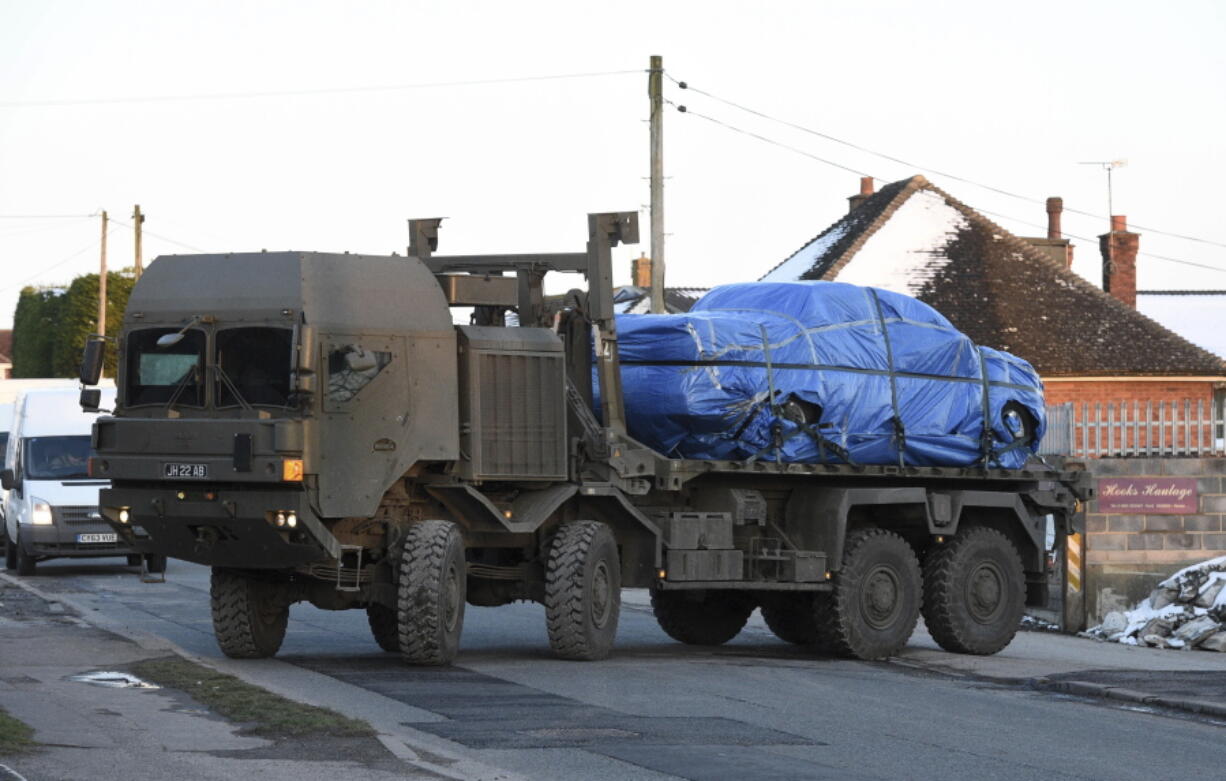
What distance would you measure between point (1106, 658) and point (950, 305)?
105ft

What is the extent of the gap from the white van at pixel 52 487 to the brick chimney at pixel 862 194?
32.9m

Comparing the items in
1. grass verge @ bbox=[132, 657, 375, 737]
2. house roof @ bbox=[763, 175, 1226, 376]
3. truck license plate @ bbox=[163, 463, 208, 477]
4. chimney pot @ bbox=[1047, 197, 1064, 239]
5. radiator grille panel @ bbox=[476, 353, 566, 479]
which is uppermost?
chimney pot @ bbox=[1047, 197, 1064, 239]

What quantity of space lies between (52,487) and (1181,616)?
16536 millimetres

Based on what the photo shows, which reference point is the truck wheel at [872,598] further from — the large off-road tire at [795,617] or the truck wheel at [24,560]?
the truck wheel at [24,560]

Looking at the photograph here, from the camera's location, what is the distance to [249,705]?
1287cm

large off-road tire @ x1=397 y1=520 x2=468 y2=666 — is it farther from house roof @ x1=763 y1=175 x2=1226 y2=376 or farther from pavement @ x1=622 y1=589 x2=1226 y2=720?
house roof @ x1=763 y1=175 x2=1226 y2=376

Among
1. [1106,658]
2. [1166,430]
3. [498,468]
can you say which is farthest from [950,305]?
[498,468]

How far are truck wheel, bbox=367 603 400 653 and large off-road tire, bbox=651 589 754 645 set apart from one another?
340 centimetres

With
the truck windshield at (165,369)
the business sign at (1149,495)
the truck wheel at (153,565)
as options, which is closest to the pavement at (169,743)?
the truck windshield at (165,369)

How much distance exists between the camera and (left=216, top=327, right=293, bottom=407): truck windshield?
15566 millimetres

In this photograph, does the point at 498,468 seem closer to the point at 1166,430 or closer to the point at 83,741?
the point at 83,741

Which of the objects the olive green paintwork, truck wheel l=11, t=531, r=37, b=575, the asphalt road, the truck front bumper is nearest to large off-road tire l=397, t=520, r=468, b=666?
the asphalt road

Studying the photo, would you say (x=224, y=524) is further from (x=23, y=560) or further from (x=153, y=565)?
(x=23, y=560)

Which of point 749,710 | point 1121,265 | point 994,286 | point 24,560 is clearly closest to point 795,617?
point 749,710
